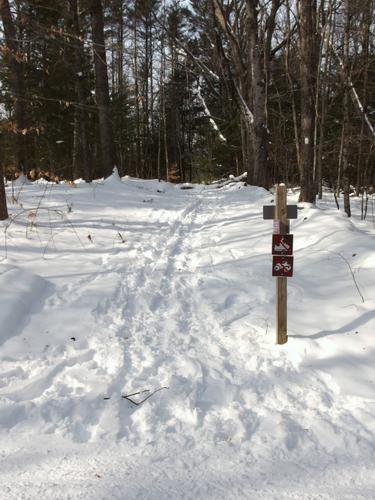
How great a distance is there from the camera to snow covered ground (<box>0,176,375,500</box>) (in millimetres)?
2268

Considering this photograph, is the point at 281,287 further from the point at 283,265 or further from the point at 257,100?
the point at 257,100

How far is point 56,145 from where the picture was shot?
21000mm

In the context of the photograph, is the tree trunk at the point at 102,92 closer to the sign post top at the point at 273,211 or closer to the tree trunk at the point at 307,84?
the tree trunk at the point at 307,84

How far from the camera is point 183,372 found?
3.31m

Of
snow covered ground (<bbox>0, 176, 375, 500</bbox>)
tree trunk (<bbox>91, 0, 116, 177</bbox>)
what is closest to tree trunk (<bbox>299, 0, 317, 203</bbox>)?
snow covered ground (<bbox>0, 176, 375, 500</bbox>)

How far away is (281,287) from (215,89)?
21.5 metres

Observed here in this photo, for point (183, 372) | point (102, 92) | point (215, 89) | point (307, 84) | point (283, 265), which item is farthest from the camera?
point (215, 89)

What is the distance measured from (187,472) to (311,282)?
3.39m

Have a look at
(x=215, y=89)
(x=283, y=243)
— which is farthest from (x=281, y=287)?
(x=215, y=89)

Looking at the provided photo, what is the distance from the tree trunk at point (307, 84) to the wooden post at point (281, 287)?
276 inches

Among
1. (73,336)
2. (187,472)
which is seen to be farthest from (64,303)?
(187,472)

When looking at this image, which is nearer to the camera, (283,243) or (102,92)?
(283,243)

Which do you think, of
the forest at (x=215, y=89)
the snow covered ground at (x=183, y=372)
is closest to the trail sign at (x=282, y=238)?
the snow covered ground at (x=183, y=372)

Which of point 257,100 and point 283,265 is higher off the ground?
point 257,100
